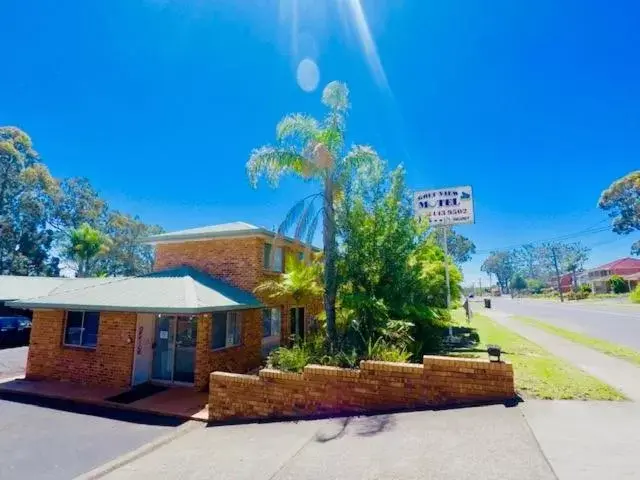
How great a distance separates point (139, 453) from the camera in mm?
6852

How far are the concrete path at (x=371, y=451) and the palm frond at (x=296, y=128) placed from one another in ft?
26.6

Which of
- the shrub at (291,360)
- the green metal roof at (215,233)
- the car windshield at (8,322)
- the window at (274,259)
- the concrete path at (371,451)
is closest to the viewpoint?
the concrete path at (371,451)

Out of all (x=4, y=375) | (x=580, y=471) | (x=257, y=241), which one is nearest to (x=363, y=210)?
(x=257, y=241)

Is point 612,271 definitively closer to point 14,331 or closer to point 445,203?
point 445,203

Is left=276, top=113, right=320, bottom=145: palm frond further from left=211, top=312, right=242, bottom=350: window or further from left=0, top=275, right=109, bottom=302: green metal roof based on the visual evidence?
left=0, top=275, right=109, bottom=302: green metal roof

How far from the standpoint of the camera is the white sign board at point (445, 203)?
13.0 metres

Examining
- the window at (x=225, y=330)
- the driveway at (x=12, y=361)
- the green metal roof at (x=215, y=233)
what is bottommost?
the driveway at (x=12, y=361)

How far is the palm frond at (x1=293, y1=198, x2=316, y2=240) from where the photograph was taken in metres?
11.3

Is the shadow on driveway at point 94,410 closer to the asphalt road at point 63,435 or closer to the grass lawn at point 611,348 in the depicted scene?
the asphalt road at point 63,435

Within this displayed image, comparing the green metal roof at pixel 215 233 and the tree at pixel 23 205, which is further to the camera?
the tree at pixel 23 205

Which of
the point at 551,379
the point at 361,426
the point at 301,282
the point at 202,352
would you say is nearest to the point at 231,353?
the point at 202,352

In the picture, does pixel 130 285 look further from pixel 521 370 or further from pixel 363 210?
pixel 521 370

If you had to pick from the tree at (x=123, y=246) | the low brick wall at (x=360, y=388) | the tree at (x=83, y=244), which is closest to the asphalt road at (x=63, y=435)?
the low brick wall at (x=360, y=388)

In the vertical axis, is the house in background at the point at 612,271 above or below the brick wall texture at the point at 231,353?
above
